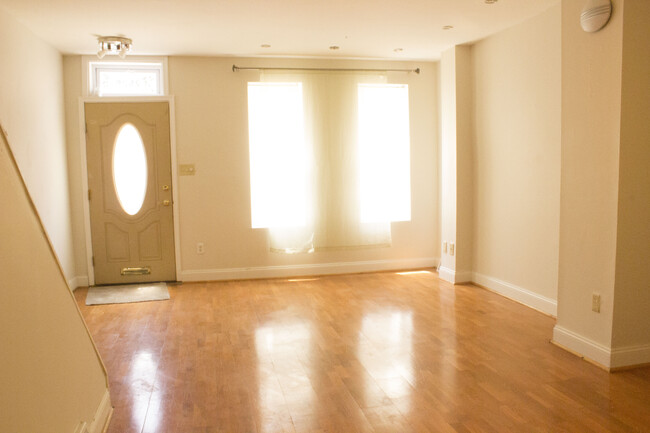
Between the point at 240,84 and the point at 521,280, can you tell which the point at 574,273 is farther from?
the point at 240,84

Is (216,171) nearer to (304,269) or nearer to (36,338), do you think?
(304,269)

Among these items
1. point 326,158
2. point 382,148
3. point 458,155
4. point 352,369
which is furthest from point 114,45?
point 352,369

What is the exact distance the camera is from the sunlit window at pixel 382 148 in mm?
6219

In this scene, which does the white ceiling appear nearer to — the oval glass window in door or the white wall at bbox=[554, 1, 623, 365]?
the oval glass window in door

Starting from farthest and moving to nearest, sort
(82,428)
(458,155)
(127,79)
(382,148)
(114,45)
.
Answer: (382,148), (127,79), (458,155), (114,45), (82,428)

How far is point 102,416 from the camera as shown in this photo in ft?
8.53

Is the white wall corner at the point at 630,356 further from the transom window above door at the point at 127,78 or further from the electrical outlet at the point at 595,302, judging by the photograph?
the transom window above door at the point at 127,78

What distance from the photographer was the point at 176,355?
364cm

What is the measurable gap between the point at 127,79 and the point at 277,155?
6.16 ft

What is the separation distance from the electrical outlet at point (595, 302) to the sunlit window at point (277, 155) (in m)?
3.41

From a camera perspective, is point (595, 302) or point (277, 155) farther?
point (277, 155)

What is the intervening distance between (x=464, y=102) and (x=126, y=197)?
3.88 meters

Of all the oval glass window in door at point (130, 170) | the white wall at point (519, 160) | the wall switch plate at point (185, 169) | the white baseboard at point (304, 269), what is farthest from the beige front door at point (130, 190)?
the white wall at point (519, 160)

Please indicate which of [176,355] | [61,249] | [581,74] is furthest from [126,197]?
[581,74]
